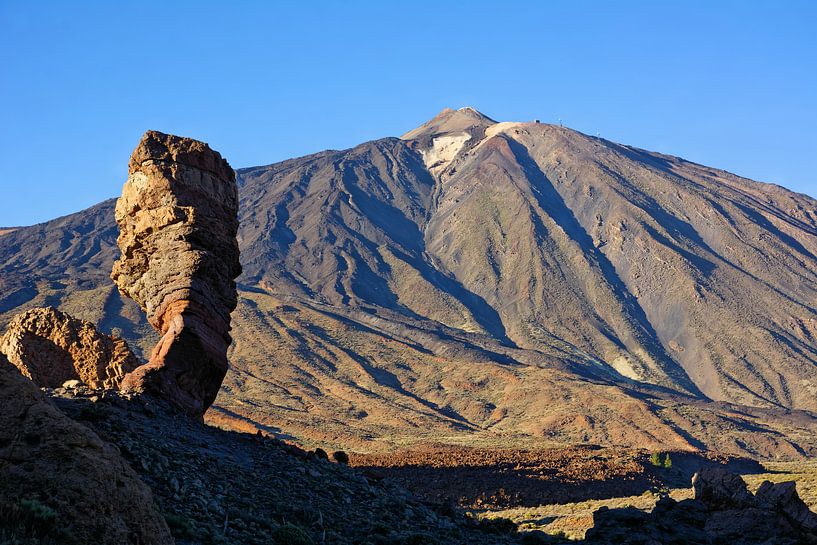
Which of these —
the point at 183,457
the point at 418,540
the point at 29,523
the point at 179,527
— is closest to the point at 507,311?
the point at 418,540

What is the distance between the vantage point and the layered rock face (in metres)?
21.5

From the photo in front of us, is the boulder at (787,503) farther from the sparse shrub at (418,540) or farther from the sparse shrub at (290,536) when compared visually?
the sparse shrub at (290,536)

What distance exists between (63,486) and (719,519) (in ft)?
44.8

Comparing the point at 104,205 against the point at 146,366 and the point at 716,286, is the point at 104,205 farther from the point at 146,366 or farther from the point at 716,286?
the point at 146,366

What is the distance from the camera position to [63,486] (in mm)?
9656

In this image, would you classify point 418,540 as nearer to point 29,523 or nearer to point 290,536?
point 290,536

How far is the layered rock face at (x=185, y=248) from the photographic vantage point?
70.4 feet

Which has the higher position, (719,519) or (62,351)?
(62,351)

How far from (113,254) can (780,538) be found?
145282 mm

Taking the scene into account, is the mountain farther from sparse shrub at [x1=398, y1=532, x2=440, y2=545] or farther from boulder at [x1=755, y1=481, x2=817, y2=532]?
sparse shrub at [x1=398, y1=532, x2=440, y2=545]

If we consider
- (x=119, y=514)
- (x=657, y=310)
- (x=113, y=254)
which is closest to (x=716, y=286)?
(x=657, y=310)

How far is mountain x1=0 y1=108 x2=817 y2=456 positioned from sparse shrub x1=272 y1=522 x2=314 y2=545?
4533 centimetres

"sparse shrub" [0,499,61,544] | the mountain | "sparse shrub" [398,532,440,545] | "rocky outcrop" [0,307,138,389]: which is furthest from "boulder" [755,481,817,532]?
the mountain

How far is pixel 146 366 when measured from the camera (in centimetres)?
2033
